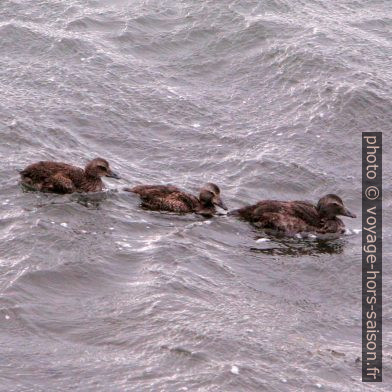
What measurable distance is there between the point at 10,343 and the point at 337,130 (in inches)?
333

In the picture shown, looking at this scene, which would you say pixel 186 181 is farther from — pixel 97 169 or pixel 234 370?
pixel 234 370

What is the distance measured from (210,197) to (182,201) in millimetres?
412

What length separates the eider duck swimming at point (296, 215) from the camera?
13.3 m

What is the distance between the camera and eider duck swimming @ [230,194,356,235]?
1327 cm

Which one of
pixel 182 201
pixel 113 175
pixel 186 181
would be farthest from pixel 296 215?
pixel 113 175

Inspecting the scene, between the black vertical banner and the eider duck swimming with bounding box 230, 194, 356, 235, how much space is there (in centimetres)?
50

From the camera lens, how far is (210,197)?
44.3 ft

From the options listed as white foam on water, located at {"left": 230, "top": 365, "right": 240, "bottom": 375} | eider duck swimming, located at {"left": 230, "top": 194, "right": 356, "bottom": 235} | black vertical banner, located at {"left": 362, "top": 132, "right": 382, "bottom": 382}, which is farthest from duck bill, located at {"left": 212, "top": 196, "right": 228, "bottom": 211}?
white foam on water, located at {"left": 230, "top": 365, "right": 240, "bottom": 375}

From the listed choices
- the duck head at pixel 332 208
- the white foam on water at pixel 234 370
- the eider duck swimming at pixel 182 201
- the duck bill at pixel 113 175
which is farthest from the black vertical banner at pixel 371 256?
the duck bill at pixel 113 175

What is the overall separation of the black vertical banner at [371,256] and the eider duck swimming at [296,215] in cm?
50

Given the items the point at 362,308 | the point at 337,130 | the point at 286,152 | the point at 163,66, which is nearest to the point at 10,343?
the point at 362,308

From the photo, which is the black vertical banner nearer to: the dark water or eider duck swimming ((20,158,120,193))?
the dark water

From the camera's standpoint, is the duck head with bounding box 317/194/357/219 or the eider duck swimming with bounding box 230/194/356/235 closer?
the eider duck swimming with bounding box 230/194/356/235

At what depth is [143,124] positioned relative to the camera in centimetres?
1667
